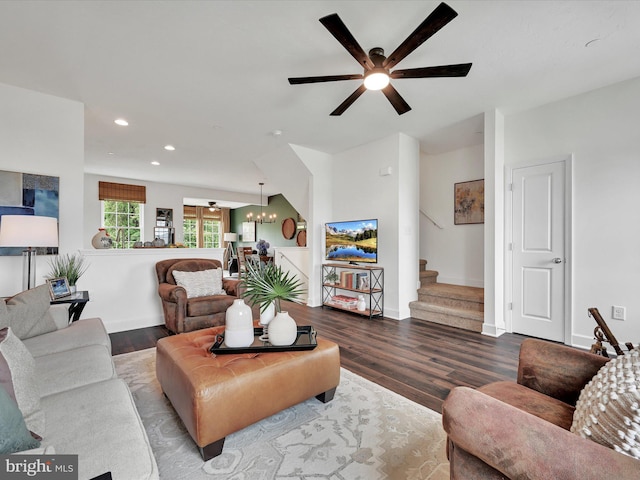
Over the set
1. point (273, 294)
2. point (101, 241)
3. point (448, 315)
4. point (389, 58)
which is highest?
point (389, 58)

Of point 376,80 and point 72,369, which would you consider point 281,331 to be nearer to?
point 72,369

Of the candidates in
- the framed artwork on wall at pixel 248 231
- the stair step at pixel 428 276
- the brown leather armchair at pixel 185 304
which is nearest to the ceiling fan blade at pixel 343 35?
the brown leather armchair at pixel 185 304

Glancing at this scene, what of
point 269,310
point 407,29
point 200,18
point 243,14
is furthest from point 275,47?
point 269,310

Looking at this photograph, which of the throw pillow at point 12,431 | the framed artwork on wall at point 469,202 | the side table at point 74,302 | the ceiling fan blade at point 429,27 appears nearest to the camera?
the throw pillow at point 12,431

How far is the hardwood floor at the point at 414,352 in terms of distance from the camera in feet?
7.58

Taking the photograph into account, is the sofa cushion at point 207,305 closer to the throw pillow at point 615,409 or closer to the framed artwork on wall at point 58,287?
the framed artwork on wall at point 58,287

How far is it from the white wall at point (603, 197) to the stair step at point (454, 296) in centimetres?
101

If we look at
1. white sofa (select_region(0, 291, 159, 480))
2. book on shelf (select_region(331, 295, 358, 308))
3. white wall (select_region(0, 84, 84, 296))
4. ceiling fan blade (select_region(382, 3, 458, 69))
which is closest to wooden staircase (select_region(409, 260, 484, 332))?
book on shelf (select_region(331, 295, 358, 308))

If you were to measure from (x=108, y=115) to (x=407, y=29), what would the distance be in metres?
3.59

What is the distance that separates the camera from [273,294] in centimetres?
197

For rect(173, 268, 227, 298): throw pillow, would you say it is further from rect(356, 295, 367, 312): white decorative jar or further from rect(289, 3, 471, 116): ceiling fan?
rect(289, 3, 471, 116): ceiling fan

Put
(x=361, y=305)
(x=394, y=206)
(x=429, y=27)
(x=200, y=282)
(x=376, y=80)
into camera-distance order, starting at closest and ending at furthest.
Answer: (x=429, y=27) → (x=376, y=80) → (x=200, y=282) → (x=394, y=206) → (x=361, y=305)

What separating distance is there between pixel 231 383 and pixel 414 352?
2.05 m

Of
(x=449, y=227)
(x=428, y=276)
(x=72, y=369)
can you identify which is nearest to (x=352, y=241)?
(x=428, y=276)
